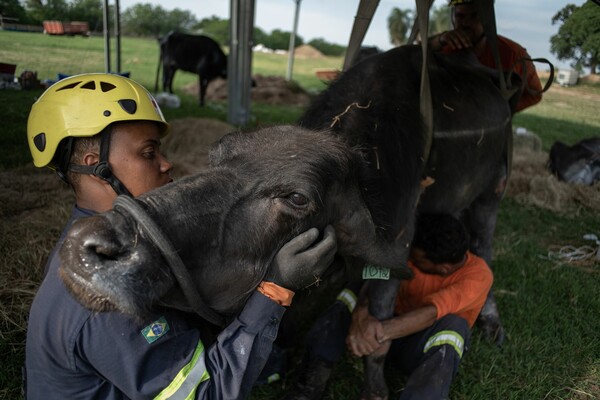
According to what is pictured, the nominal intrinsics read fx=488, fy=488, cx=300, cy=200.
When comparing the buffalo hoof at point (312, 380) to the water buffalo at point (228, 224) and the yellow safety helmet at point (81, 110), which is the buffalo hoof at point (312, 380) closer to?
the water buffalo at point (228, 224)

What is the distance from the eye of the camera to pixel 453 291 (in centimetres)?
333

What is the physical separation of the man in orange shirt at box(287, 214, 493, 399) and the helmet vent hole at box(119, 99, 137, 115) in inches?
75.9

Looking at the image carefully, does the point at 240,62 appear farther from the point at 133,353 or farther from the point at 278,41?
the point at 278,41

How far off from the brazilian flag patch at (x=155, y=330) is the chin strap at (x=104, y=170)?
0.64 m

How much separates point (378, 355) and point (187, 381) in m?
1.65

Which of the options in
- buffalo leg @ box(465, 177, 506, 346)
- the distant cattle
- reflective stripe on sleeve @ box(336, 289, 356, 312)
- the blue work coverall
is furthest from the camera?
the distant cattle

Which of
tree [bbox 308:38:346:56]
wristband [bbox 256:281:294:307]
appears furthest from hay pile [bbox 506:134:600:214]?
tree [bbox 308:38:346:56]

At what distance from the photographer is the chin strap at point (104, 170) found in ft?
7.43

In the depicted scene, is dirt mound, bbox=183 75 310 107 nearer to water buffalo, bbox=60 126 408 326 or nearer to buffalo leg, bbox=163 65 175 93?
buffalo leg, bbox=163 65 175 93

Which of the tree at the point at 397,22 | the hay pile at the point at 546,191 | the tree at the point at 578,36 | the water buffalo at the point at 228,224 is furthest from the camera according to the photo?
the tree at the point at 397,22

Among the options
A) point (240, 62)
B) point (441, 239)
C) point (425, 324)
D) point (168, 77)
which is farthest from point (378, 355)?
point (168, 77)

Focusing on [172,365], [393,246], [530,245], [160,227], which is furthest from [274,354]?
[530,245]

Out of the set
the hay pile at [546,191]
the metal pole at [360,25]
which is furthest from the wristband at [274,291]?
the hay pile at [546,191]

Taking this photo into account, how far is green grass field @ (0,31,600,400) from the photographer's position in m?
3.35
